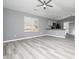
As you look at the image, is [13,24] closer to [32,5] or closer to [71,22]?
[32,5]

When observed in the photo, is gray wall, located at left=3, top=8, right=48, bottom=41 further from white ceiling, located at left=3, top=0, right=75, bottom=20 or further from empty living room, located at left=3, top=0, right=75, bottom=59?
white ceiling, located at left=3, top=0, right=75, bottom=20

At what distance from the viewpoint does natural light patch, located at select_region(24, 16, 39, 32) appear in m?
5.60

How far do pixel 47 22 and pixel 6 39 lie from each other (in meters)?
5.49

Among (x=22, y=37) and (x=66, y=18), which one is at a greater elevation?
(x=66, y=18)

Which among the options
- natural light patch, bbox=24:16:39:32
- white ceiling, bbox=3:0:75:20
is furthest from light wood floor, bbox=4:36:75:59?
white ceiling, bbox=3:0:75:20

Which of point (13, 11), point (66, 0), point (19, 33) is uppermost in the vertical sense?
point (66, 0)

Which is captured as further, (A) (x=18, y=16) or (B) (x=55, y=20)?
(B) (x=55, y=20)

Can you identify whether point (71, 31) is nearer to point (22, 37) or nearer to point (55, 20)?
point (55, 20)

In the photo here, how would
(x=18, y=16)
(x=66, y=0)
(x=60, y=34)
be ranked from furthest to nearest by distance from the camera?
(x=60, y=34) → (x=18, y=16) → (x=66, y=0)

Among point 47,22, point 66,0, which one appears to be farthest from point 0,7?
point 47,22

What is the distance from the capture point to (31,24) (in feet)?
20.0

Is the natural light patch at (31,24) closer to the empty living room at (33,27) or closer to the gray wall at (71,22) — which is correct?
the empty living room at (33,27)

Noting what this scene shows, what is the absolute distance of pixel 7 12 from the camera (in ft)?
14.3

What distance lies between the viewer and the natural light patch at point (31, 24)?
18.4ft
